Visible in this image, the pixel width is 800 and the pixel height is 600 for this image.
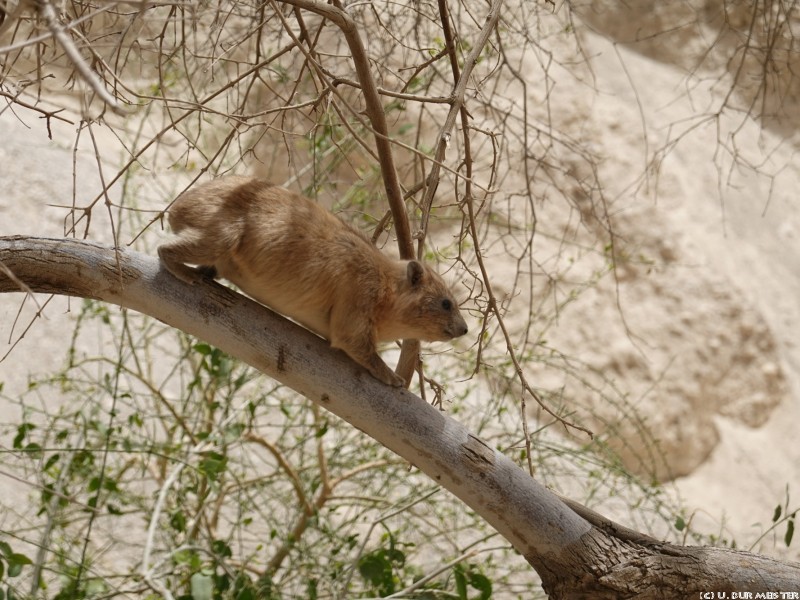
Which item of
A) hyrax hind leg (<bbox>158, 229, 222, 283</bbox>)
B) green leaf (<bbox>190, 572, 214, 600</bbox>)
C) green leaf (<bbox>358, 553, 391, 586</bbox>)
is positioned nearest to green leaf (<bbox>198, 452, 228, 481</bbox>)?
green leaf (<bbox>190, 572, 214, 600</bbox>)

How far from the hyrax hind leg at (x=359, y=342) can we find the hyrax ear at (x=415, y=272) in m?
0.26

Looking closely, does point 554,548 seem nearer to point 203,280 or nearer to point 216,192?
point 203,280

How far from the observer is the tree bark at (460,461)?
2.54 meters

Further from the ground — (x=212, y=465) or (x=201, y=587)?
(x=212, y=465)

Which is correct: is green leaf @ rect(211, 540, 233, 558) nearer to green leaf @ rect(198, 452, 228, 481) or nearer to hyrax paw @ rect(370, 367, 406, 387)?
green leaf @ rect(198, 452, 228, 481)

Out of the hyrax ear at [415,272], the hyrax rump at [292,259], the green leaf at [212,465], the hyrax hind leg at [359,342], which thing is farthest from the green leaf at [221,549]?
the hyrax ear at [415,272]

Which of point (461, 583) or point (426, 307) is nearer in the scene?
point (461, 583)

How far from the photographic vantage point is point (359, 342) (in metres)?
2.78

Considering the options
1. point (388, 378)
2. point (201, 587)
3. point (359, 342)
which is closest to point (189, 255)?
point (359, 342)

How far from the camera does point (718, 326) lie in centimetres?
→ 792

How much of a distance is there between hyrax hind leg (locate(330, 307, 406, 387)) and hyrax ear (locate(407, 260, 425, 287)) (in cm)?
26

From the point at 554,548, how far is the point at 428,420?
0.53m

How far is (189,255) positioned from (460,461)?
3.45 ft

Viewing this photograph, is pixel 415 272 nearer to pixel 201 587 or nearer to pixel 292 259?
pixel 292 259
